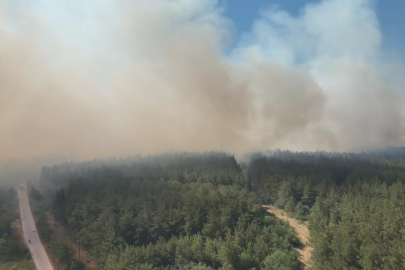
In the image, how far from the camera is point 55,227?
187 feet

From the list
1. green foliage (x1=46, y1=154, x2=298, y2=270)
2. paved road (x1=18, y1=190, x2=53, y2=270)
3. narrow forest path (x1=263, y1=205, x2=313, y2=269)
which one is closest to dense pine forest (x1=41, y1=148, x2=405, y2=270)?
green foliage (x1=46, y1=154, x2=298, y2=270)

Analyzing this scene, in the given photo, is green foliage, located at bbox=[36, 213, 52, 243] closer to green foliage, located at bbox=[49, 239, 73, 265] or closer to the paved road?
the paved road

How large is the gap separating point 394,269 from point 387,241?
16.7 feet

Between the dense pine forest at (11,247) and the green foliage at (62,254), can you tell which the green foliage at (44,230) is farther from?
the green foliage at (62,254)

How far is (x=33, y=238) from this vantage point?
53.2m

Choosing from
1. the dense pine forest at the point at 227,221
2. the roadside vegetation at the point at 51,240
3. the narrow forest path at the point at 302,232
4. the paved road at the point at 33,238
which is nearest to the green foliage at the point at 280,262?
the dense pine forest at the point at 227,221

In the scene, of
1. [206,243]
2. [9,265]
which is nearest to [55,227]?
[9,265]

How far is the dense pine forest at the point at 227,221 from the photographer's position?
112ft

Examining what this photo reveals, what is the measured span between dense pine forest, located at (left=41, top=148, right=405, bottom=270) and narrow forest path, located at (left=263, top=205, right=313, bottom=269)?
4.24 feet

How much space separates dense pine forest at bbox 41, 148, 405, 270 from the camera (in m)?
34.1

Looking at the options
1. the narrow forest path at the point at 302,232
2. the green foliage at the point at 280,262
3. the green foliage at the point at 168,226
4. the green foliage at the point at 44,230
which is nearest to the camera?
the green foliage at the point at 280,262

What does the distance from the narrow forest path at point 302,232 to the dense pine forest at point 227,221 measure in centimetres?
129

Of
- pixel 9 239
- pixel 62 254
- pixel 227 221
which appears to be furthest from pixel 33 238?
pixel 227 221

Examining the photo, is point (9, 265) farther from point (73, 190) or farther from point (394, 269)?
point (394, 269)
